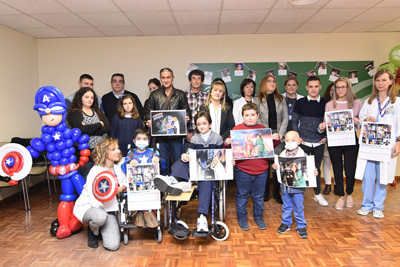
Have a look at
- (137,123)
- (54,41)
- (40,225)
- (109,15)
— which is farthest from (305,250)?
(54,41)

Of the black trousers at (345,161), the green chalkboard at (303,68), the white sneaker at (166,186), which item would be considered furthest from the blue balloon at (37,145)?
the black trousers at (345,161)

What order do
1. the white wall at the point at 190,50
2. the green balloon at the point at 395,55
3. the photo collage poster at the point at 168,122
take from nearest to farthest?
the photo collage poster at the point at 168,122 → the green balloon at the point at 395,55 → the white wall at the point at 190,50

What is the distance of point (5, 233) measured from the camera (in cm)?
346

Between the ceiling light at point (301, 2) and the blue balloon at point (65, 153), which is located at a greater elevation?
the ceiling light at point (301, 2)

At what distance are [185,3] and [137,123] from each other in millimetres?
1863

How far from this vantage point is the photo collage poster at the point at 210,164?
3.11 meters

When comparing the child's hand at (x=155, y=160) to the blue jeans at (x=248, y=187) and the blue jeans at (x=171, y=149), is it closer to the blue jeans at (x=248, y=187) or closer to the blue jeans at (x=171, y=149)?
the blue jeans at (x=171, y=149)

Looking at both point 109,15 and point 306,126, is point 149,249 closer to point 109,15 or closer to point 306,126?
point 306,126

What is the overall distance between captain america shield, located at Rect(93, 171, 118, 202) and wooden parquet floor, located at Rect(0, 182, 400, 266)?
60 centimetres

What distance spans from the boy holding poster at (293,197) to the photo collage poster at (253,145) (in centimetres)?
18

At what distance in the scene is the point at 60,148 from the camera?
3207mm

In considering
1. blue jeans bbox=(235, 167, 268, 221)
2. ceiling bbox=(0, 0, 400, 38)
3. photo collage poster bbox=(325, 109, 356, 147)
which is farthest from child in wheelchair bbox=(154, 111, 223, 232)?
ceiling bbox=(0, 0, 400, 38)

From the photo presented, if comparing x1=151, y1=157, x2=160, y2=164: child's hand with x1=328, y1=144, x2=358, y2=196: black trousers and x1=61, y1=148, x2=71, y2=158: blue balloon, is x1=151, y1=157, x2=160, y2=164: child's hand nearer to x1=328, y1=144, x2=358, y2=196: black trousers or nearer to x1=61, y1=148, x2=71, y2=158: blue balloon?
x1=61, y1=148, x2=71, y2=158: blue balloon

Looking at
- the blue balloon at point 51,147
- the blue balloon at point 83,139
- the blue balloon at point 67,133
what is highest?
the blue balloon at point 67,133
